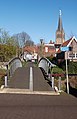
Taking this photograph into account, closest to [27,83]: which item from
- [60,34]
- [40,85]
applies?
[40,85]

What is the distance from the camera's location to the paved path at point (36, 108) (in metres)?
8.82

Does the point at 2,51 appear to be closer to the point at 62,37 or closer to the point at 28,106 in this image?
the point at 28,106

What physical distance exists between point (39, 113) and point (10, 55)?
2756cm

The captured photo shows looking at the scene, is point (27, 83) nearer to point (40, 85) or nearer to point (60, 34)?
point (40, 85)

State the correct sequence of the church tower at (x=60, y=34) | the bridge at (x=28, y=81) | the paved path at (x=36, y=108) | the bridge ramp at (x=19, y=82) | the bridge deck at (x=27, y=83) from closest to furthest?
the paved path at (x=36, y=108), the bridge at (x=28, y=81), the bridge deck at (x=27, y=83), the bridge ramp at (x=19, y=82), the church tower at (x=60, y=34)

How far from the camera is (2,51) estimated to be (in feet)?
112

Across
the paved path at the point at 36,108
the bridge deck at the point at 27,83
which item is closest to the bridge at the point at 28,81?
the bridge deck at the point at 27,83

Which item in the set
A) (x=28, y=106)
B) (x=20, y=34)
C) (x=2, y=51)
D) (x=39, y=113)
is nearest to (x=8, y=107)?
(x=28, y=106)

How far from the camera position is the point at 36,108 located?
10102 mm

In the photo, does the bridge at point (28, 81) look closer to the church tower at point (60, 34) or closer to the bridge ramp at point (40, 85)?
the bridge ramp at point (40, 85)

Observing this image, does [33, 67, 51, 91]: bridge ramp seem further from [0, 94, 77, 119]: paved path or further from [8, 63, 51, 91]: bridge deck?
[0, 94, 77, 119]: paved path

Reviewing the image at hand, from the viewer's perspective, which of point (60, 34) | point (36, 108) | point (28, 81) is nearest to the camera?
point (36, 108)

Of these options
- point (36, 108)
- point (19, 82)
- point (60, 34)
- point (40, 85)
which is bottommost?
point (36, 108)

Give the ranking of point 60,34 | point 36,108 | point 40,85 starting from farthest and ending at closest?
point 60,34
point 40,85
point 36,108
